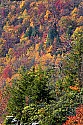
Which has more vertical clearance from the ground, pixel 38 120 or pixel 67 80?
pixel 67 80

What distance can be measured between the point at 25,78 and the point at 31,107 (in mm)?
7897

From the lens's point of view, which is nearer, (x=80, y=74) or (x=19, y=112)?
(x=19, y=112)

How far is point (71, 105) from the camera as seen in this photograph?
46.1m

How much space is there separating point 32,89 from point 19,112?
10.1ft

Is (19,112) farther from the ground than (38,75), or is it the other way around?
(38,75)

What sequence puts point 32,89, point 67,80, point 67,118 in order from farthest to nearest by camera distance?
point 67,80 → point 32,89 → point 67,118

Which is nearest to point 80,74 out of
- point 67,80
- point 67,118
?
point 67,80

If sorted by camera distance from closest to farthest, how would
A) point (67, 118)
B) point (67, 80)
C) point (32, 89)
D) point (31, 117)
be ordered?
point (67, 118)
point (31, 117)
point (32, 89)
point (67, 80)

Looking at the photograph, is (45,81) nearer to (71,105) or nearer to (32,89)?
(32,89)

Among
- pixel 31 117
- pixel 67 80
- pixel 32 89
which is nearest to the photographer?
pixel 31 117

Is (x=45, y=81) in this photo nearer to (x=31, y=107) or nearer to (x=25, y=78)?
(x=25, y=78)

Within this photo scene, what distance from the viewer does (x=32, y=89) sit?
180ft

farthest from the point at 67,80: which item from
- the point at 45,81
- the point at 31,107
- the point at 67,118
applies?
the point at 67,118

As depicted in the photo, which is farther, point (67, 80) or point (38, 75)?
point (67, 80)
